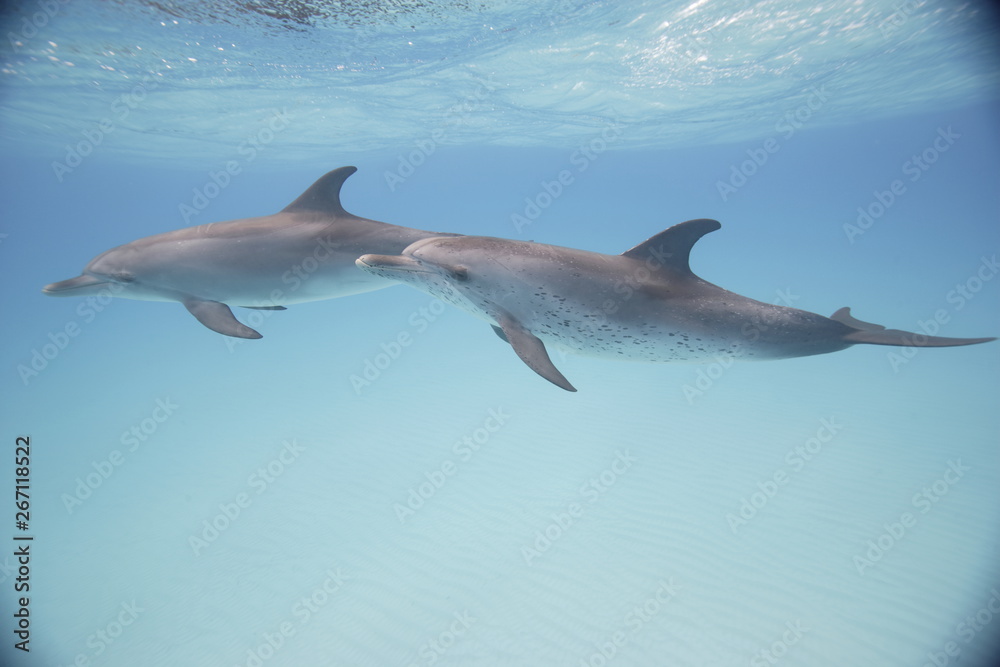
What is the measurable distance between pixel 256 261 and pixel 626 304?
455 cm

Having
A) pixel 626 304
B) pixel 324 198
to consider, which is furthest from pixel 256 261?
pixel 626 304

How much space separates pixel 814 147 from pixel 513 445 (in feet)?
187

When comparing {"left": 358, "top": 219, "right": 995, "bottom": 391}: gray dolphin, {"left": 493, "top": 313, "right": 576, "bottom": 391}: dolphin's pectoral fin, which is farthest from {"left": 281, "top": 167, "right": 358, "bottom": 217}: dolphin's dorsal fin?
{"left": 493, "top": 313, "right": 576, "bottom": 391}: dolphin's pectoral fin

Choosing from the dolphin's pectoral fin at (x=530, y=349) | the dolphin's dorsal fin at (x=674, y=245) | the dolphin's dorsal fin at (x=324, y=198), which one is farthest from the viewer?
the dolphin's dorsal fin at (x=324, y=198)

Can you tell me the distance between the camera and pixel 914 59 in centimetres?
1892

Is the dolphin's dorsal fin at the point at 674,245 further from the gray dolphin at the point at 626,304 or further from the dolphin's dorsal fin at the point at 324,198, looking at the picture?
the dolphin's dorsal fin at the point at 324,198

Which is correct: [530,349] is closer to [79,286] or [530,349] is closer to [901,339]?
Result: [901,339]

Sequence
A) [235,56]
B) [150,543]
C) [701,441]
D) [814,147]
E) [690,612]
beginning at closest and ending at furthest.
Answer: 1. [690,612]
2. [150,543]
3. [701,441]
4. [235,56]
5. [814,147]

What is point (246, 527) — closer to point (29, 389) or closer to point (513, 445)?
point (513, 445)

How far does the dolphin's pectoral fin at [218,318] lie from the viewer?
605cm

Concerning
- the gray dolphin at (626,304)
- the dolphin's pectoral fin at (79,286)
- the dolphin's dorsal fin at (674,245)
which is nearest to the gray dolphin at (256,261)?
the dolphin's pectoral fin at (79,286)

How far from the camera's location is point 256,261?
6258mm

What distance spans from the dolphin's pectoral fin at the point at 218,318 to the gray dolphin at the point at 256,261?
0.01m

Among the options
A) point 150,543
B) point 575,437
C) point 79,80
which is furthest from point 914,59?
point 79,80
